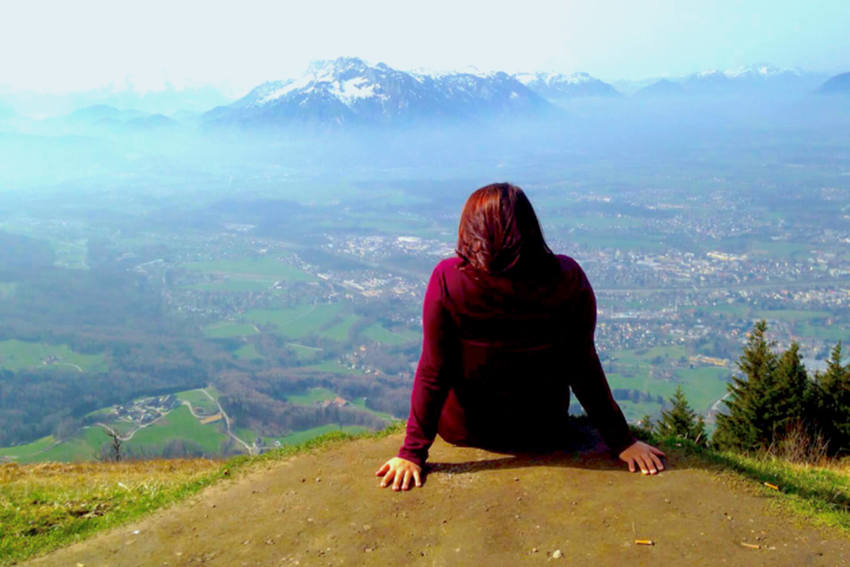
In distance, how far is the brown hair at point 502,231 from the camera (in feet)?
14.9

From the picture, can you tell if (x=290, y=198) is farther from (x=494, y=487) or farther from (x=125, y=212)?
(x=494, y=487)

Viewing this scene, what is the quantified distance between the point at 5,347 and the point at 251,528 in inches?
3567

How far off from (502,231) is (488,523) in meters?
2.16

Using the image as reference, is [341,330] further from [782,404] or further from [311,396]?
[782,404]

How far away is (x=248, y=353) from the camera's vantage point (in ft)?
270

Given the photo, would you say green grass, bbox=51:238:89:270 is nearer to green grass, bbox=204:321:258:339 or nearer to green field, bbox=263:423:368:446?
green grass, bbox=204:321:258:339

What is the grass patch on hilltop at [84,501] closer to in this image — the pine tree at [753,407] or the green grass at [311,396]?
the pine tree at [753,407]

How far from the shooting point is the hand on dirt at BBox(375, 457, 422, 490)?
17.5 ft

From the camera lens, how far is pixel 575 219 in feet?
504

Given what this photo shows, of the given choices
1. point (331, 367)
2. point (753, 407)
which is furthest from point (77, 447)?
point (753, 407)

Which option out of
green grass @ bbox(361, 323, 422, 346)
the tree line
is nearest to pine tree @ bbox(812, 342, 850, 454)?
the tree line

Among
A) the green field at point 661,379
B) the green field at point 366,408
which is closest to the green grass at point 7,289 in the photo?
the green field at point 366,408

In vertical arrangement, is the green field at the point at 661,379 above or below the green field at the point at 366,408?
above

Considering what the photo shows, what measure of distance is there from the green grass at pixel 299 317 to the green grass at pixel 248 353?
201 inches
